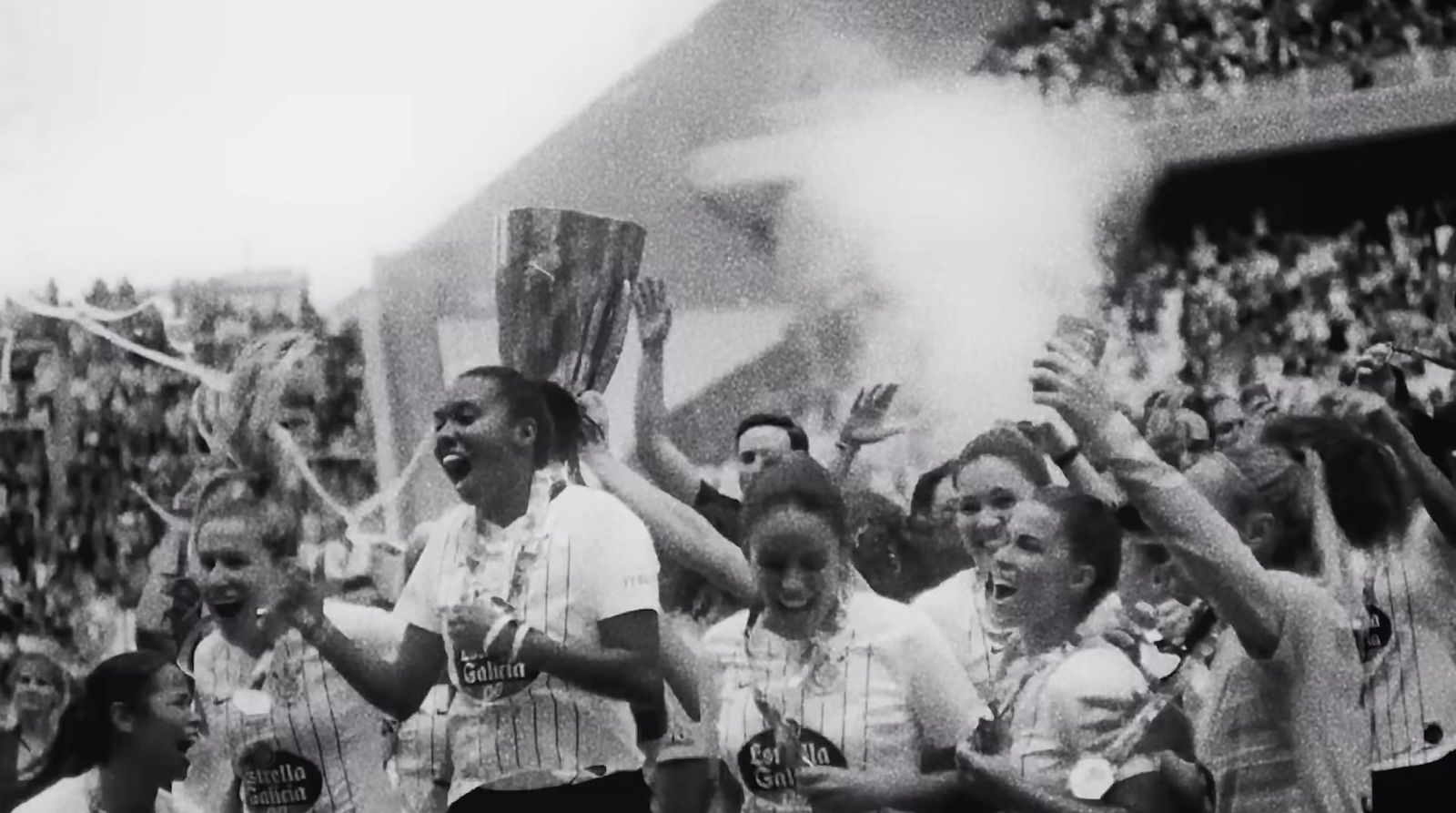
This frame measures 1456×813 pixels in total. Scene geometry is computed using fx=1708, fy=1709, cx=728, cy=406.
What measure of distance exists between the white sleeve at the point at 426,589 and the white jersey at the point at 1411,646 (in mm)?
1514

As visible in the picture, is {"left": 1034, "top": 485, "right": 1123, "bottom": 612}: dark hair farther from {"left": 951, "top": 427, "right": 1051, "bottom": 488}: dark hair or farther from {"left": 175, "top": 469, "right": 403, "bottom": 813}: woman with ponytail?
{"left": 175, "top": 469, "right": 403, "bottom": 813}: woman with ponytail

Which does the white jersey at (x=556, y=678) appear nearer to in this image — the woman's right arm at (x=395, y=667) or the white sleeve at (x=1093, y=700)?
the woman's right arm at (x=395, y=667)

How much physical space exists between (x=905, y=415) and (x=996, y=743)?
539 mm

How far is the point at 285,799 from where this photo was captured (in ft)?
Answer: 9.34

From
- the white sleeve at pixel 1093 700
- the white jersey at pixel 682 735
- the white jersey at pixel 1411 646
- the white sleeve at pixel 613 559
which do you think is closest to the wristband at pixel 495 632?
the white sleeve at pixel 613 559

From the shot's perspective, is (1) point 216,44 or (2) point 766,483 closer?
(2) point 766,483

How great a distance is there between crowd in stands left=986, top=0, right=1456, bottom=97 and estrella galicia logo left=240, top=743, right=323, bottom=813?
1.64 meters

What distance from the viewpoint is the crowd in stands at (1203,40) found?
2.84 m

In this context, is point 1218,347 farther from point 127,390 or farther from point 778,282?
point 127,390

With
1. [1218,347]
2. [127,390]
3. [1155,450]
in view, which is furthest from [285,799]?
[1218,347]

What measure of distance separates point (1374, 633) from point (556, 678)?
4.41 ft

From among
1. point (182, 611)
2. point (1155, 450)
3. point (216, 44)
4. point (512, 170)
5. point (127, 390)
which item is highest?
point (216, 44)

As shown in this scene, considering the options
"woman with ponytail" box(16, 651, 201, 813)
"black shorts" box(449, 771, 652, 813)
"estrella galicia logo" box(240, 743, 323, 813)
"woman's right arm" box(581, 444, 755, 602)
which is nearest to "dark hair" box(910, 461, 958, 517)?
"woman's right arm" box(581, 444, 755, 602)

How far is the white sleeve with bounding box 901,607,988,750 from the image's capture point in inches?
106
